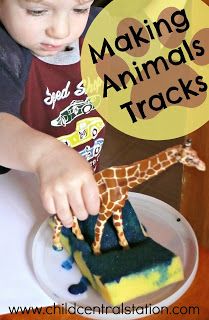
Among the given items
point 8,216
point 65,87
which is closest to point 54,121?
point 65,87

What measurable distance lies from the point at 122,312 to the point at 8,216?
0.66 ft

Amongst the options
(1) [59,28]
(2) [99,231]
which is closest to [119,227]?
(2) [99,231]

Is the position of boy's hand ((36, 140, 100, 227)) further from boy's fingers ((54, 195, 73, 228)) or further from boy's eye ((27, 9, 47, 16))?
boy's eye ((27, 9, 47, 16))

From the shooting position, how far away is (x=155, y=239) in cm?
54

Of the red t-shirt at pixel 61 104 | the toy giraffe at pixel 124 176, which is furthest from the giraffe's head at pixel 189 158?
the red t-shirt at pixel 61 104

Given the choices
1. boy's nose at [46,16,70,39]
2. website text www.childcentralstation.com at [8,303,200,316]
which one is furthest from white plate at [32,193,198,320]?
boy's nose at [46,16,70,39]

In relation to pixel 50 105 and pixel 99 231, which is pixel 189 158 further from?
pixel 50 105

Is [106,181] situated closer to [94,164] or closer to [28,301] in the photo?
[28,301]

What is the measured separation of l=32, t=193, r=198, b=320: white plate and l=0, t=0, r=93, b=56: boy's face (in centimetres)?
20

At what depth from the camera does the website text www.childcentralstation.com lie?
0.46 m

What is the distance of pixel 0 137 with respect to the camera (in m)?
0.46

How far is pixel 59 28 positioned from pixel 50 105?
0.75 feet

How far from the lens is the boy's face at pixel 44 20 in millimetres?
465

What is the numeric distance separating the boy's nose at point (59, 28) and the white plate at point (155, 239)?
20 cm
